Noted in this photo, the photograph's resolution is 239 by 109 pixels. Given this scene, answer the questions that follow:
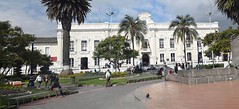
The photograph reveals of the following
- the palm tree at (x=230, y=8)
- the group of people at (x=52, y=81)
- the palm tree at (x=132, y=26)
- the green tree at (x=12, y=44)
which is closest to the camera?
the group of people at (x=52, y=81)

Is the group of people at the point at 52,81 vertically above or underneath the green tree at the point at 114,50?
underneath

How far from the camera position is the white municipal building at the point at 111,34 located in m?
79.6

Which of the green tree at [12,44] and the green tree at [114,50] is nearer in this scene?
the green tree at [12,44]

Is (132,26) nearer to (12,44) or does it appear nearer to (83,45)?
(12,44)

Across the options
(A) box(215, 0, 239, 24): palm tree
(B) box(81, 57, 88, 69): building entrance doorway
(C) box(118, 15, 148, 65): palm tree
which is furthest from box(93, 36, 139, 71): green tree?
(A) box(215, 0, 239, 24): palm tree

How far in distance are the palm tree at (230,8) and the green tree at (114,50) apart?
24171 millimetres

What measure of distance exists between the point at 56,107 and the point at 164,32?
69.5 m

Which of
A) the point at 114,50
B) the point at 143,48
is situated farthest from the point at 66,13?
the point at 143,48

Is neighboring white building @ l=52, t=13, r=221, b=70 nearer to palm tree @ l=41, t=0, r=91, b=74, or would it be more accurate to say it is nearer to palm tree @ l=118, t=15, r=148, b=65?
palm tree @ l=118, t=15, r=148, b=65

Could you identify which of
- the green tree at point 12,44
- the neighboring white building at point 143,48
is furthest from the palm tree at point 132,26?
the green tree at point 12,44

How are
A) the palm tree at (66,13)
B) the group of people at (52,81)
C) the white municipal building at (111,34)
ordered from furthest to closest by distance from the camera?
the white municipal building at (111,34) < the palm tree at (66,13) < the group of people at (52,81)

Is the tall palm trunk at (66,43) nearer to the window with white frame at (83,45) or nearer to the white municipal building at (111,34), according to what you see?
the white municipal building at (111,34)

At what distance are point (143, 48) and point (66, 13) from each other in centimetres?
4107

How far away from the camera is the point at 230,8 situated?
108 feet
